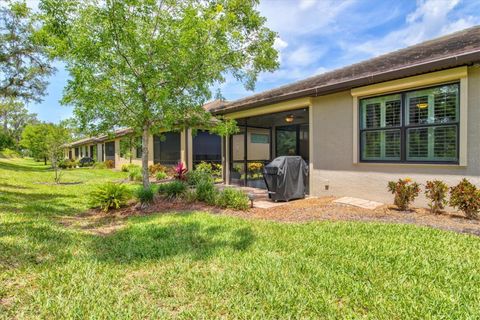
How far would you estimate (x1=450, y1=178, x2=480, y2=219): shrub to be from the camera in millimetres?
5473

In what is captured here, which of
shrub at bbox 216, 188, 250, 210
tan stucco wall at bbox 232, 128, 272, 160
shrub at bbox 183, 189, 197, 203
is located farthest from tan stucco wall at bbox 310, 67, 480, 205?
tan stucco wall at bbox 232, 128, 272, 160

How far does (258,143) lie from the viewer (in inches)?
565

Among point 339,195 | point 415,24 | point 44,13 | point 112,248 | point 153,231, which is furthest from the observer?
point 415,24

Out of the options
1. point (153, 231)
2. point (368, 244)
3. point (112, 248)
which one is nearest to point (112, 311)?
point (112, 248)

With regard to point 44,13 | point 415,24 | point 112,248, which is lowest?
point 112,248

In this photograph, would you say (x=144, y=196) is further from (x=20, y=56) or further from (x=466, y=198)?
(x=20, y=56)

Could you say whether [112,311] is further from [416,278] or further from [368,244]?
[368,244]

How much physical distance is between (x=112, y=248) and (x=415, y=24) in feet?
51.4

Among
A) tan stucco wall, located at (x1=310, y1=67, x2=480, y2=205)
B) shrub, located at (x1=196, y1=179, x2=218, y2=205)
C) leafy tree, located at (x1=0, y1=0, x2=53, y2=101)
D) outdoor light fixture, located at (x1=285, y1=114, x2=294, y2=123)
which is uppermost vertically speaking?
leafy tree, located at (x1=0, y1=0, x2=53, y2=101)

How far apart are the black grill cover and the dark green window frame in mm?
2046

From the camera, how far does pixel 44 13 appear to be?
245 inches

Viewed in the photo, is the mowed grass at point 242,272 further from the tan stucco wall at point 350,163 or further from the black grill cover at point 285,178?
the black grill cover at point 285,178

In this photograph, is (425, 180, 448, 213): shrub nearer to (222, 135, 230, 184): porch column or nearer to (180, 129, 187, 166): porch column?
(222, 135, 230, 184): porch column

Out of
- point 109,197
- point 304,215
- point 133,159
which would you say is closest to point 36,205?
point 109,197
